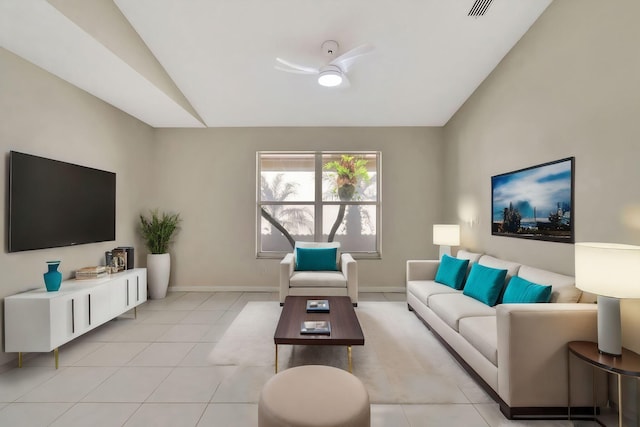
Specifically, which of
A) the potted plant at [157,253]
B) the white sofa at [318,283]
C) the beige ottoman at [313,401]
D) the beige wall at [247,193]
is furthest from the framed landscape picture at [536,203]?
the potted plant at [157,253]

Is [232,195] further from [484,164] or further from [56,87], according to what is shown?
[484,164]

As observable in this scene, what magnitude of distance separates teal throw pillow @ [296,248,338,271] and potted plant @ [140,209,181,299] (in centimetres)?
214

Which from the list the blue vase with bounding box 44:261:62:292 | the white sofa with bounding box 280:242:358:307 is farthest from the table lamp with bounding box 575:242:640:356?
the blue vase with bounding box 44:261:62:292

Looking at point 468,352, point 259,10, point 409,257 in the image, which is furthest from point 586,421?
point 259,10

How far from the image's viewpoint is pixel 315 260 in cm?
476

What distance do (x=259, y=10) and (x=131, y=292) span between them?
139 inches

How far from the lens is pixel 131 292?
12.7 ft

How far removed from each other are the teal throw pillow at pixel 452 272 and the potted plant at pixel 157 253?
412 cm

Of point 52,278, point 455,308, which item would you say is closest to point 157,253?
point 52,278

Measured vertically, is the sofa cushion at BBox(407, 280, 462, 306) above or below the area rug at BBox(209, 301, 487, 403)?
above

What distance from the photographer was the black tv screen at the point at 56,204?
2826mm

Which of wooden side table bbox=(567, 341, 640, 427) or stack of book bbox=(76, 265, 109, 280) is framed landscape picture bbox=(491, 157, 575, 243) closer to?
wooden side table bbox=(567, 341, 640, 427)

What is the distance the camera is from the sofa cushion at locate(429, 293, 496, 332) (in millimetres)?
2820

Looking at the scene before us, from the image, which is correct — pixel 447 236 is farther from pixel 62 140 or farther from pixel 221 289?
pixel 62 140
